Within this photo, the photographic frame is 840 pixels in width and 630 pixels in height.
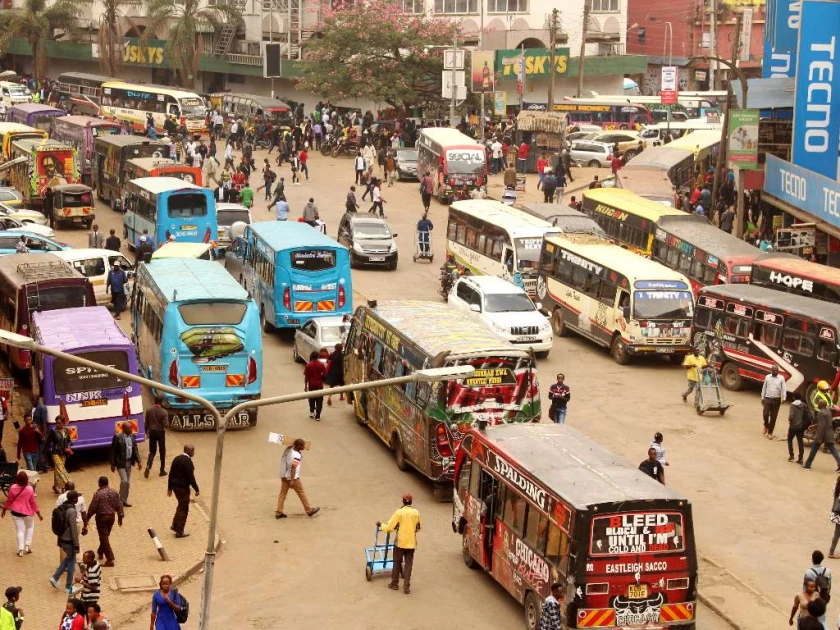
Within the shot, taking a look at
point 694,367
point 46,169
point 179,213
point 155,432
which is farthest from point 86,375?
point 46,169

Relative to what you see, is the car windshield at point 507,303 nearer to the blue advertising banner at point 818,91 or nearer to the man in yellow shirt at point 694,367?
the man in yellow shirt at point 694,367

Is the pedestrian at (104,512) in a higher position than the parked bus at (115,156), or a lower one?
lower

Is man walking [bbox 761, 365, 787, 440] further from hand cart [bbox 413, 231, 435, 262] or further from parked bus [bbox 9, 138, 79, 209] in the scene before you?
parked bus [bbox 9, 138, 79, 209]

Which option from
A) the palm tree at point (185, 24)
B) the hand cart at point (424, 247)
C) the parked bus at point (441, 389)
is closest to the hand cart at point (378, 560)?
the parked bus at point (441, 389)

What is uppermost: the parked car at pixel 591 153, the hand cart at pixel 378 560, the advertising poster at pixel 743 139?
the advertising poster at pixel 743 139

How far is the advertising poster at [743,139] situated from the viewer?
149 feet

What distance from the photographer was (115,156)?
177 feet

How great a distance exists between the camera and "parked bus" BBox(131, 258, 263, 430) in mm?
27078

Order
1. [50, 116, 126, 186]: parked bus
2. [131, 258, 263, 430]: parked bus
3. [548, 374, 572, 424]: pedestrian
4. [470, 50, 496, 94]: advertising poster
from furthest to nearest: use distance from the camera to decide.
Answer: [470, 50, 496, 94]: advertising poster
[50, 116, 126, 186]: parked bus
[548, 374, 572, 424]: pedestrian
[131, 258, 263, 430]: parked bus

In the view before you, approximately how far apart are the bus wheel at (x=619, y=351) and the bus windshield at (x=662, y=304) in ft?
3.15

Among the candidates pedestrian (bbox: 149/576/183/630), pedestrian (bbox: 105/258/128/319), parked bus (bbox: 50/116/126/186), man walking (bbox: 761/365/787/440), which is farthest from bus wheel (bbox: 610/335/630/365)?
parked bus (bbox: 50/116/126/186)

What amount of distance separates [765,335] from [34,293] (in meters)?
15.6

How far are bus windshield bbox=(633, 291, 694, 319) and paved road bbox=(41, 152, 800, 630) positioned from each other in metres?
1.38

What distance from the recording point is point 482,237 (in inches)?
1618
